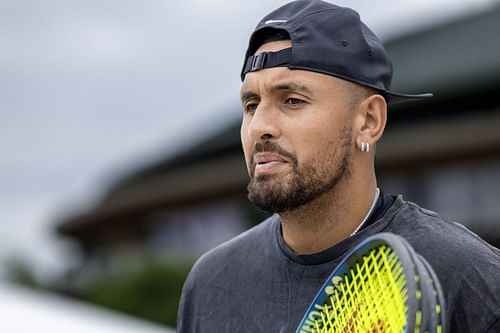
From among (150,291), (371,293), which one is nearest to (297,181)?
(371,293)

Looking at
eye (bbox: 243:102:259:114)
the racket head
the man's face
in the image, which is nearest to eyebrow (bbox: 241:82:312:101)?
the man's face

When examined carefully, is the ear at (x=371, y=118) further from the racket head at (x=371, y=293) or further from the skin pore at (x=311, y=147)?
the racket head at (x=371, y=293)

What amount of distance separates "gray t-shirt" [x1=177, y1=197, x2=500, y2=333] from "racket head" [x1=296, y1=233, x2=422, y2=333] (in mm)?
228

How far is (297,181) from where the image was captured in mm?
2809

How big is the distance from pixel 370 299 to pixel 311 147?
22.0 inches

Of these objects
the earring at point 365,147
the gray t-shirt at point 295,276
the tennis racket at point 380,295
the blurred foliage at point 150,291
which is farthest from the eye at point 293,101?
the blurred foliage at point 150,291

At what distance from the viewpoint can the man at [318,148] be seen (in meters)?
2.79

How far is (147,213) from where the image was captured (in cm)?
2641

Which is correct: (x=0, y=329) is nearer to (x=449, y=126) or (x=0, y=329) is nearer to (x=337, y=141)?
(x=337, y=141)

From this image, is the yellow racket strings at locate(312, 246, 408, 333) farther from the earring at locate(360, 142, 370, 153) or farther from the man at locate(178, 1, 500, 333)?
the earring at locate(360, 142, 370, 153)

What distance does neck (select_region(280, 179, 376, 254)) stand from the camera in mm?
2881

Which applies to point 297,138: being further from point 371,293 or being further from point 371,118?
point 371,293

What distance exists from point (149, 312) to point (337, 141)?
15.8 metres

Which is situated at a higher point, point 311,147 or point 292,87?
point 292,87
